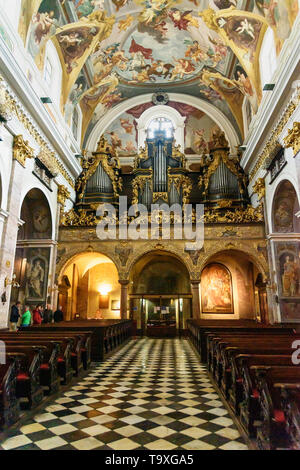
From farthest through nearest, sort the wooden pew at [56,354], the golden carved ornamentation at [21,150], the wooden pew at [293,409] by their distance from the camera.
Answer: the golden carved ornamentation at [21,150], the wooden pew at [56,354], the wooden pew at [293,409]

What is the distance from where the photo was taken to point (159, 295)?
56.6ft

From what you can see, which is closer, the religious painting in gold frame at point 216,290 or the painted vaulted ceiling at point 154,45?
the painted vaulted ceiling at point 154,45

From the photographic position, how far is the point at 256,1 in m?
11.7

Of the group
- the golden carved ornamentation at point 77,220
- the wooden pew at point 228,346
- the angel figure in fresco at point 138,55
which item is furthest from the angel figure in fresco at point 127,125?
the wooden pew at point 228,346

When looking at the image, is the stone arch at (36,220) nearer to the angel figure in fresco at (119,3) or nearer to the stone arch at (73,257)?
the stone arch at (73,257)

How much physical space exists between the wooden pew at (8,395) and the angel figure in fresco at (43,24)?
38.5 feet

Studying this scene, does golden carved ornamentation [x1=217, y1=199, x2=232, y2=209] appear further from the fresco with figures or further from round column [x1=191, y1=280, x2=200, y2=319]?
round column [x1=191, y1=280, x2=200, y2=319]

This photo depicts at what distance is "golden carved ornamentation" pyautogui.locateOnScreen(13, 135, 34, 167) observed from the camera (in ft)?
33.9

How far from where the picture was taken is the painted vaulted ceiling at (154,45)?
39.3ft

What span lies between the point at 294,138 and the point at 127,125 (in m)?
13.2

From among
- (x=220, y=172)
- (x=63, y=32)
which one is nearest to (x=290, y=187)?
(x=220, y=172)

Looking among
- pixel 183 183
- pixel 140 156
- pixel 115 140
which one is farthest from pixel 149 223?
pixel 115 140

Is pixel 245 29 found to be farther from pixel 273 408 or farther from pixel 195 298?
pixel 273 408

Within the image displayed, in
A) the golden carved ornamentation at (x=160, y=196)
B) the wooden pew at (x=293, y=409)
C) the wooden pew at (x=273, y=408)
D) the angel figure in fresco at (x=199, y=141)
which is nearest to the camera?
the wooden pew at (x=293, y=409)
